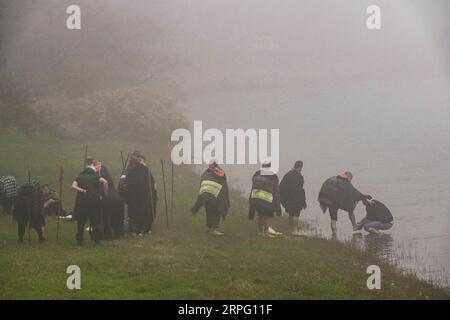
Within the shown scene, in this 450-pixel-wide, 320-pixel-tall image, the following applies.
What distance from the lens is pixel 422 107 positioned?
218ft

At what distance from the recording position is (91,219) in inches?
810

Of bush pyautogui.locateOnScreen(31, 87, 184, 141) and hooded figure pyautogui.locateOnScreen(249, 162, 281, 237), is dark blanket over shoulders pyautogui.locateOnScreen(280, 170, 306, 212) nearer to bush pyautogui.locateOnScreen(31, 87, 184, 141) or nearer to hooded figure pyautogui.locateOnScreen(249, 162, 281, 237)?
hooded figure pyautogui.locateOnScreen(249, 162, 281, 237)

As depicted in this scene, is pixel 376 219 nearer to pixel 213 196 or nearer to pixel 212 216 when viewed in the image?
pixel 212 216

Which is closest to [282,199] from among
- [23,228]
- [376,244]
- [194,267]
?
[376,244]

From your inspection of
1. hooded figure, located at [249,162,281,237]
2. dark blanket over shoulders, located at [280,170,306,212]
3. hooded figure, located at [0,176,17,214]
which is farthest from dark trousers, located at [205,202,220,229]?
hooded figure, located at [0,176,17,214]

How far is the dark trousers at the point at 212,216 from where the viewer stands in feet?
73.7

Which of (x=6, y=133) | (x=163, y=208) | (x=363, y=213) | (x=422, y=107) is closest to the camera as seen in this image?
(x=163, y=208)

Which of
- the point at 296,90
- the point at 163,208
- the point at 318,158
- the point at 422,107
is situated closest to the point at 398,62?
the point at 296,90

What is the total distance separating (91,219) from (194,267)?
12.0 feet

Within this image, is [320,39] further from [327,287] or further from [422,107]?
[327,287]

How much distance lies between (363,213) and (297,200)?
6.55 meters

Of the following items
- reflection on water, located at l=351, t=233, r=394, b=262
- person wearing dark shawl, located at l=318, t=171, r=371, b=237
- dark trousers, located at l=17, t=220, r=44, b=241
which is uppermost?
person wearing dark shawl, located at l=318, t=171, r=371, b=237

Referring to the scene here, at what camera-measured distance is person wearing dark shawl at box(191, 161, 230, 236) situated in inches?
881

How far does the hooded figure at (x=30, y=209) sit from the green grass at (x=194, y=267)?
1.71ft
